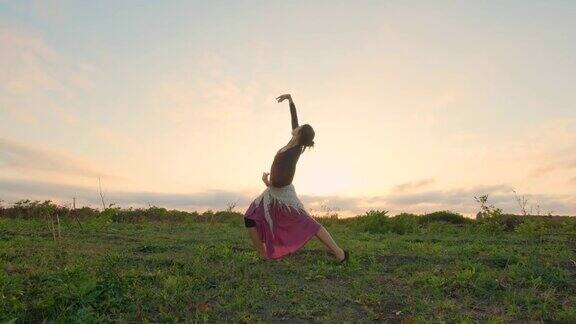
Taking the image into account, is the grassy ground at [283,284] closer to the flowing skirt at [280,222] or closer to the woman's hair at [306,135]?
the flowing skirt at [280,222]

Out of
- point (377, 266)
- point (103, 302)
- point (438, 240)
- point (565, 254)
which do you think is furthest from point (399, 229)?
point (103, 302)

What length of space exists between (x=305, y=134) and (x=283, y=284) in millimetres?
2238

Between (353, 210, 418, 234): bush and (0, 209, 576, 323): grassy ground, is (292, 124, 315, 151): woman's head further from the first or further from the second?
(353, 210, 418, 234): bush

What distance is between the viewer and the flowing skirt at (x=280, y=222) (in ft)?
27.1

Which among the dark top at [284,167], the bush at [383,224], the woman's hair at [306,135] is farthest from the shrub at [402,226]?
the woman's hair at [306,135]

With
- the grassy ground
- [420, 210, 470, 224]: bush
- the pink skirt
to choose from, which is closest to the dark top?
the pink skirt

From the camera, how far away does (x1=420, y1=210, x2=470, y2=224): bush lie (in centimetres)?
1944

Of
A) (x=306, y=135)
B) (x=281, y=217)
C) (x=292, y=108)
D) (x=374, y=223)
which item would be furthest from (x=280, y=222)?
(x=374, y=223)

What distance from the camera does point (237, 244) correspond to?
34.7 feet

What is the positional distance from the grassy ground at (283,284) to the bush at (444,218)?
913cm

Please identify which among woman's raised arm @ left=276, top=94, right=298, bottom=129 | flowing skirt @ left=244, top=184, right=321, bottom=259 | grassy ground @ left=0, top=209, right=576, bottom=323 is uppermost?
woman's raised arm @ left=276, top=94, right=298, bottom=129

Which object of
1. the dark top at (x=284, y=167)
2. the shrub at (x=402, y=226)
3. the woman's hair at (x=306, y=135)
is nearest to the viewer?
the woman's hair at (x=306, y=135)

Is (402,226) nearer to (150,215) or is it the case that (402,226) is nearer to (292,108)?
(292,108)

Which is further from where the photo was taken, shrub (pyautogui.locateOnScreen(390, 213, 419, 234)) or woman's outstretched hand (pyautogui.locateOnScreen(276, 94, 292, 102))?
shrub (pyautogui.locateOnScreen(390, 213, 419, 234))
